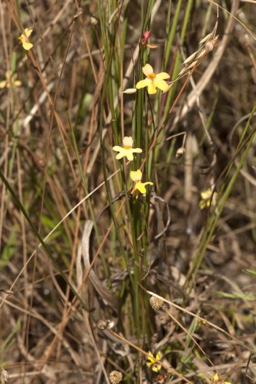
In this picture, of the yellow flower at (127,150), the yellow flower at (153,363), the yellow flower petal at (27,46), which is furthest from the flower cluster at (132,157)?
the yellow flower at (153,363)

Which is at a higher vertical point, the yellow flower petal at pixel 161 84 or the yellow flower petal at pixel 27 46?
the yellow flower petal at pixel 27 46

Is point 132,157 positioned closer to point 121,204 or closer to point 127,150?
point 127,150

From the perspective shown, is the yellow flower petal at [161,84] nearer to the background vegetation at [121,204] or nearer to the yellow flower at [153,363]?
the background vegetation at [121,204]

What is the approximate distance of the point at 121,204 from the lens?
38.4 inches

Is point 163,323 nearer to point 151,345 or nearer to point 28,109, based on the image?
point 151,345

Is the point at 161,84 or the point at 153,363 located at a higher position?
the point at 161,84

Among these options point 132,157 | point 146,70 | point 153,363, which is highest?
point 146,70

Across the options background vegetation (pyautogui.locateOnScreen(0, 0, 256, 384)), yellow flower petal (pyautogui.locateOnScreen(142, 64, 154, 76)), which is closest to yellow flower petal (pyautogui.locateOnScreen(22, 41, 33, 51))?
background vegetation (pyautogui.locateOnScreen(0, 0, 256, 384))

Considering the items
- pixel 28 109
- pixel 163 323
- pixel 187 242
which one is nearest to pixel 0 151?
pixel 28 109

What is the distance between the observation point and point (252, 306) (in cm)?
122

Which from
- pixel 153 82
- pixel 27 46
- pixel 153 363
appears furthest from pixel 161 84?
pixel 153 363

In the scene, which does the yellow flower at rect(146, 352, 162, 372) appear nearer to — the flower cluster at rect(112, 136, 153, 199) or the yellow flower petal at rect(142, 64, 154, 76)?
the flower cluster at rect(112, 136, 153, 199)

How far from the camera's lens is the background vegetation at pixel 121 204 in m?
0.93

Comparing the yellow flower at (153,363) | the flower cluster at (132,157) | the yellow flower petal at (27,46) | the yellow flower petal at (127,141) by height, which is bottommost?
the yellow flower at (153,363)
